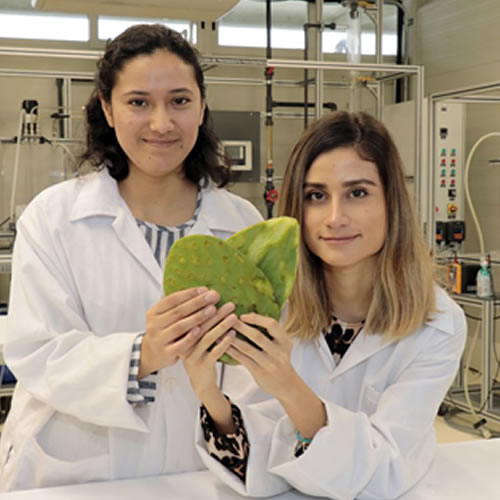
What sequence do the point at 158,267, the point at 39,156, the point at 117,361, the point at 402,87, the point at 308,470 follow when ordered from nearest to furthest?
the point at 308,470, the point at 117,361, the point at 158,267, the point at 39,156, the point at 402,87

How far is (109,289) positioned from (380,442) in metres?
0.57

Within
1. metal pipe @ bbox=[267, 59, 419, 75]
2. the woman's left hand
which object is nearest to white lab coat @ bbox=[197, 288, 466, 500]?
the woman's left hand

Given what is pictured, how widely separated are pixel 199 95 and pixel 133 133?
0.53 ft

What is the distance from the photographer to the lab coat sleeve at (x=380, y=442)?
3.37ft

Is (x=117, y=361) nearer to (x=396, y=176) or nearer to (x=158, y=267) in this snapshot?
(x=158, y=267)

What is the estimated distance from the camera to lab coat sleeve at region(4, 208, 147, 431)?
1.14m

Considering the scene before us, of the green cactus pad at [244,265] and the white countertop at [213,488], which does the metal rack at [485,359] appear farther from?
the green cactus pad at [244,265]

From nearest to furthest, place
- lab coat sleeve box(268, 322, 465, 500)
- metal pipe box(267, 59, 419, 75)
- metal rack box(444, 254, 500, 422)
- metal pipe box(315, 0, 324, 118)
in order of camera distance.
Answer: lab coat sleeve box(268, 322, 465, 500) → metal pipe box(267, 59, 419, 75) → metal rack box(444, 254, 500, 422) → metal pipe box(315, 0, 324, 118)

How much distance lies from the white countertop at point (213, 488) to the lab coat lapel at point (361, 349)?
21 cm

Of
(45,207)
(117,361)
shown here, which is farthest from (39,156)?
(117,361)

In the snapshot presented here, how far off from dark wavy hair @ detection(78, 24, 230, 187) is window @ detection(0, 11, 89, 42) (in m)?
4.25

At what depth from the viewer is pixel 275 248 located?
3.02 feet

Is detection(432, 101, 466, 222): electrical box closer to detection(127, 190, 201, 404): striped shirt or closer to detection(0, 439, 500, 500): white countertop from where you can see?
detection(127, 190, 201, 404): striped shirt

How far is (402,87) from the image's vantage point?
19.9 feet
